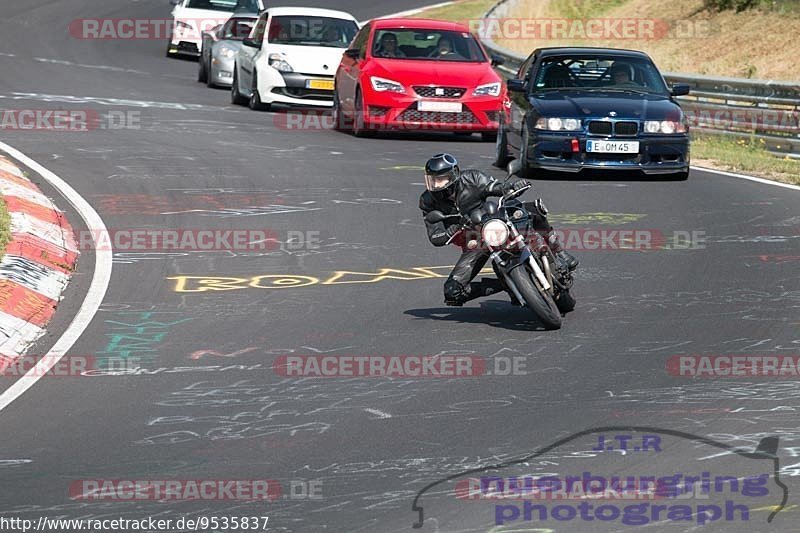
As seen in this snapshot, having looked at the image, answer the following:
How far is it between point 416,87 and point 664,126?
4615 mm

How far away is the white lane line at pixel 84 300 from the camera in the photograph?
8586 mm

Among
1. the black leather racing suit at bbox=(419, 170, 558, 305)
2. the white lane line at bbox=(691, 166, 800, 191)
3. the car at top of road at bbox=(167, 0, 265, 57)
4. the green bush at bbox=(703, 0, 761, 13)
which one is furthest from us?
the green bush at bbox=(703, 0, 761, 13)

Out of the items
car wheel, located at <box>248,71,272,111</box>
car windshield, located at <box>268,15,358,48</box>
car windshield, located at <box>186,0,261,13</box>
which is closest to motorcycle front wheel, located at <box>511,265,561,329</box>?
car wheel, located at <box>248,71,272,111</box>

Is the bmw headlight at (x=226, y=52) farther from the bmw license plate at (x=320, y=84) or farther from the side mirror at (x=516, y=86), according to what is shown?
the side mirror at (x=516, y=86)

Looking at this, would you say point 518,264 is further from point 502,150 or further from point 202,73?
point 202,73

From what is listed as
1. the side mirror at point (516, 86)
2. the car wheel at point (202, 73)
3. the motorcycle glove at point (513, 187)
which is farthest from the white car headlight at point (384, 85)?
the motorcycle glove at point (513, 187)

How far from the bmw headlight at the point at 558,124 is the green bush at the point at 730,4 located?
2571cm

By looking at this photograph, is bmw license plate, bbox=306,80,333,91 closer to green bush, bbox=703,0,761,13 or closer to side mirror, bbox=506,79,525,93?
side mirror, bbox=506,79,525,93

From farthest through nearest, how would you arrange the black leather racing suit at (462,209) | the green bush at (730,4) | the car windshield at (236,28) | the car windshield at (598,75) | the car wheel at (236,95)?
the green bush at (730,4), the car windshield at (236,28), the car wheel at (236,95), the car windshield at (598,75), the black leather racing suit at (462,209)

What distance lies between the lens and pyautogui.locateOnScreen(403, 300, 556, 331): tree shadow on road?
1031 centimetres

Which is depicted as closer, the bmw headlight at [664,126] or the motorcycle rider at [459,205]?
the motorcycle rider at [459,205]

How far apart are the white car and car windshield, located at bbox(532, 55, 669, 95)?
6.01 m

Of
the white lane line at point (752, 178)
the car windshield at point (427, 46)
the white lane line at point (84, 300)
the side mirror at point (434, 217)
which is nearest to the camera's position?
the white lane line at point (84, 300)

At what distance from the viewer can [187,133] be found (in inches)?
843
